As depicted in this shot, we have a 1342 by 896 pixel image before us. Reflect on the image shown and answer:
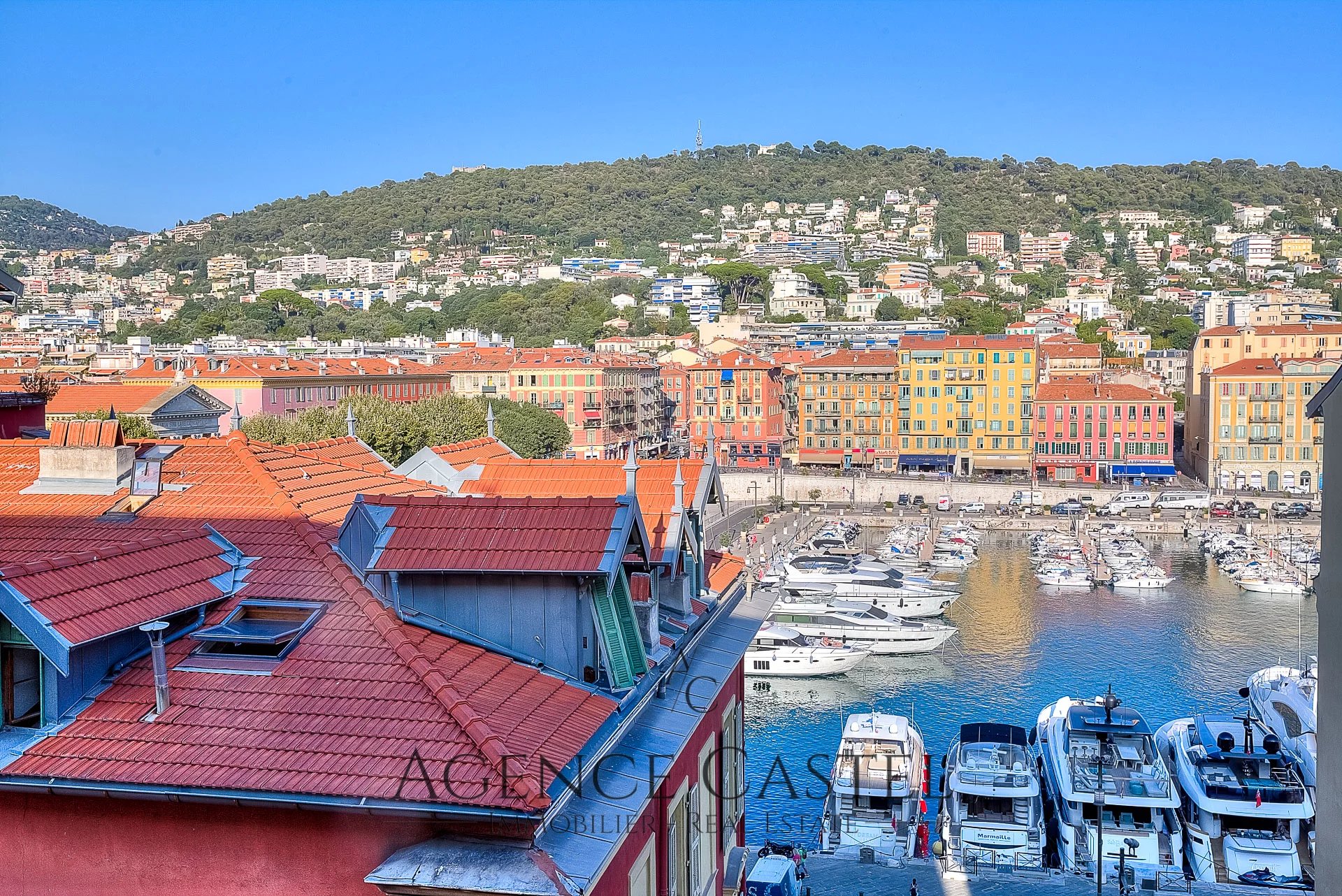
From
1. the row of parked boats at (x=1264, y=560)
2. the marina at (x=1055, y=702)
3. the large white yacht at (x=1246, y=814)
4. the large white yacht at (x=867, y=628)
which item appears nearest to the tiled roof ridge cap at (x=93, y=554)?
the marina at (x=1055, y=702)

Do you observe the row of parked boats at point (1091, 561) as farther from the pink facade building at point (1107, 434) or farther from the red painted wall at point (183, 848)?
the red painted wall at point (183, 848)

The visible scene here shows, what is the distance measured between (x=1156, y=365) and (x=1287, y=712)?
5934 cm

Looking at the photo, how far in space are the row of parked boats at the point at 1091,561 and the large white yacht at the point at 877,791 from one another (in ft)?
61.4

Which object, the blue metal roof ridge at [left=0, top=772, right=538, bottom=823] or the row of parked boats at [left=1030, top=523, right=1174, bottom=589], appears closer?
the blue metal roof ridge at [left=0, top=772, right=538, bottom=823]

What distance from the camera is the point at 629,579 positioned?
6293 millimetres

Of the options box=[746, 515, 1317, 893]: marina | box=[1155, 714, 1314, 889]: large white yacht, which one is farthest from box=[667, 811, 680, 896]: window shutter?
box=[1155, 714, 1314, 889]: large white yacht

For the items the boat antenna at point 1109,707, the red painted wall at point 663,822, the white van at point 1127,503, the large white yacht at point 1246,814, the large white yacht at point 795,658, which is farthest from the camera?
the white van at point 1127,503

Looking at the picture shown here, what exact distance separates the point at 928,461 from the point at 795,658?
3133 cm

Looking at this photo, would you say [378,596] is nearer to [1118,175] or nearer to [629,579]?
[629,579]

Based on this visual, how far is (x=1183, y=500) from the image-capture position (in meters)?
48.8

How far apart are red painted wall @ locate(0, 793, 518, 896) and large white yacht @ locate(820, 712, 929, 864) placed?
1273 cm

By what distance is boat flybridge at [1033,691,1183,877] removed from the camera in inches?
639

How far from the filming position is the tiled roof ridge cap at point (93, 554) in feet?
14.6

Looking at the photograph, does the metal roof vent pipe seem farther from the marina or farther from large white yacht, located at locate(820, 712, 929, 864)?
large white yacht, located at locate(820, 712, 929, 864)
